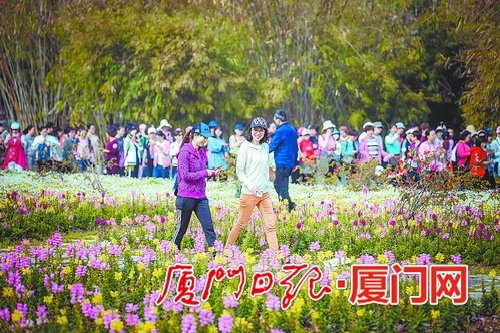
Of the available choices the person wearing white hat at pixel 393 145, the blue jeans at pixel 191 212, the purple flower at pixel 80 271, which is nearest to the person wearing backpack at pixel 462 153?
the person wearing white hat at pixel 393 145

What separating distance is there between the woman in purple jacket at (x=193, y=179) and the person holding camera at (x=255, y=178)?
0.39 m

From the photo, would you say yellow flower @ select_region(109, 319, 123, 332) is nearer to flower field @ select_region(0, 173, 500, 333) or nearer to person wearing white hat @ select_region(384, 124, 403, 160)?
flower field @ select_region(0, 173, 500, 333)

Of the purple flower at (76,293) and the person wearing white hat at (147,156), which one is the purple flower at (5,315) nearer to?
the purple flower at (76,293)

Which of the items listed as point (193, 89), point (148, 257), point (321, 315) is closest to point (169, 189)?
point (193, 89)

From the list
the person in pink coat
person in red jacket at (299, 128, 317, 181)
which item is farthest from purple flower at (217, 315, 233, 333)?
the person in pink coat

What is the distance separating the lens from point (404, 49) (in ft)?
99.2

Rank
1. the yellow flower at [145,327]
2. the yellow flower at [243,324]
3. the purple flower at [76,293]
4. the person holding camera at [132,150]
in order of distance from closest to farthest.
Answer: the yellow flower at [145,327] → the yellow flower at [243,324] → the purple flower at [76,293] → the person holding camera at [132,150]

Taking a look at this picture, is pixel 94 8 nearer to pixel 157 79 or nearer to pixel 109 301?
Answer: pixel 157 79

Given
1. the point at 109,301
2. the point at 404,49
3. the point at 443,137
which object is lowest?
the point at 109,301

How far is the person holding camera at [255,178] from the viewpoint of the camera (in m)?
11.4

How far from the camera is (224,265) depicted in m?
9.38

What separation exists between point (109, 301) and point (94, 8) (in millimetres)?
24247

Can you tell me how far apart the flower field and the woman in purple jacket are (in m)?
0.38

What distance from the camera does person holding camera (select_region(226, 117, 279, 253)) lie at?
11375 mm
